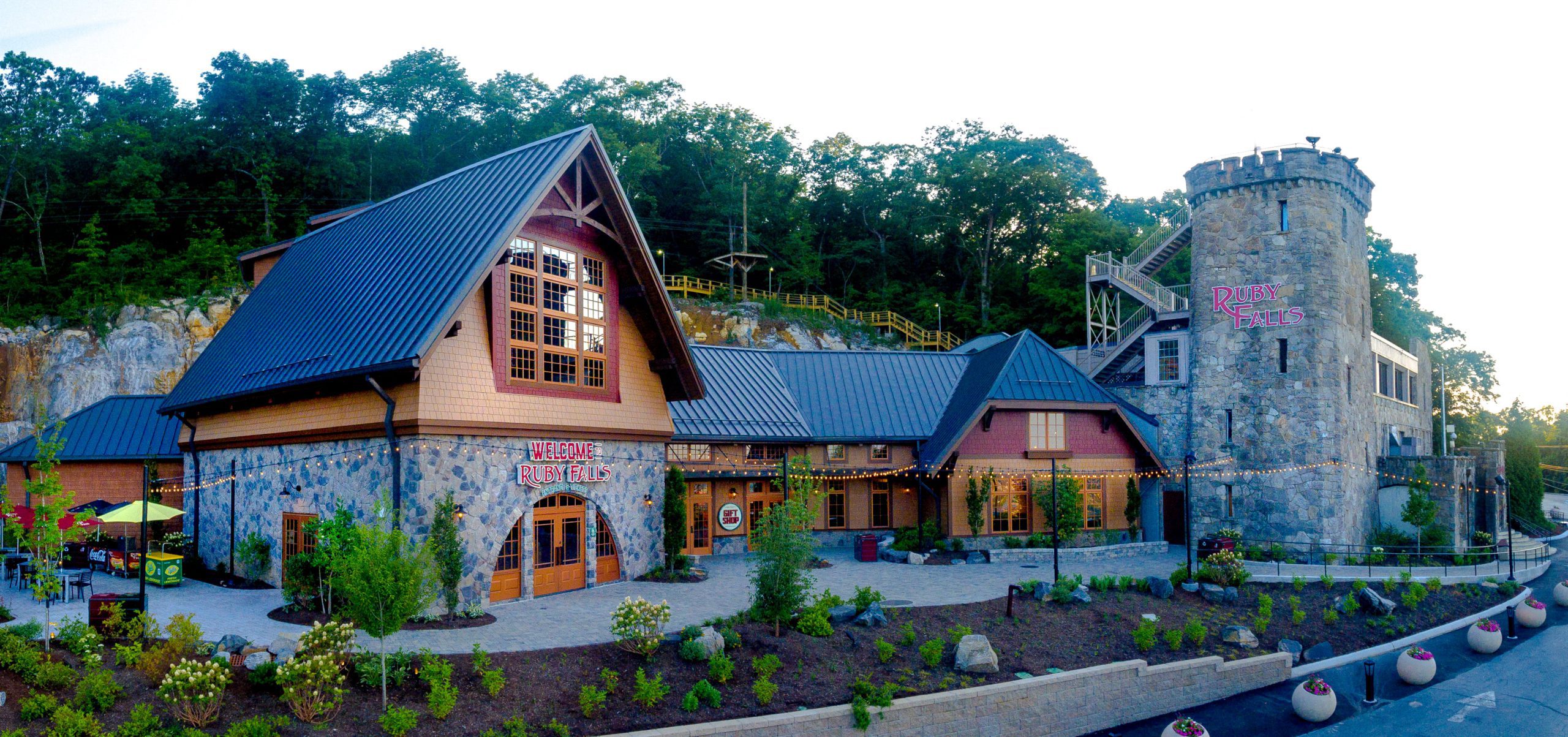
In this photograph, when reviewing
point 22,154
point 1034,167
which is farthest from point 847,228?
point 22,154

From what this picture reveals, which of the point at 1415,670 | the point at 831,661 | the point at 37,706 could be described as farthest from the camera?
the point at 1415,670

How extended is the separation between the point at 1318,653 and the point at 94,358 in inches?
1604

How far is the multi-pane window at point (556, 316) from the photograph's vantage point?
19281 millimetres

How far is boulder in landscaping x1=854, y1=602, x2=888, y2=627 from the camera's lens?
56.3 feet

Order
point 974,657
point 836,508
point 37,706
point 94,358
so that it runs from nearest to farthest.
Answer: point 37,706 → point 974,657 → point 836,508 → point 94,358

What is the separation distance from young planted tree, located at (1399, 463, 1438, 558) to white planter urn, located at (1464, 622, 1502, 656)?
11.9m

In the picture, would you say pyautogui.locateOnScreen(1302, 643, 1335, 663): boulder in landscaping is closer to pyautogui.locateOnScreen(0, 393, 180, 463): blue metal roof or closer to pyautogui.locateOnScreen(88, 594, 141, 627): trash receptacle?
pyautogui.locateOnScreen(88, 594, 141, 627): trash receptacle

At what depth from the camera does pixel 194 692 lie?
11.7m

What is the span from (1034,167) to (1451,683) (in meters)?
45.9

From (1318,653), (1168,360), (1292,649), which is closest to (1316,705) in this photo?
(1292,649)

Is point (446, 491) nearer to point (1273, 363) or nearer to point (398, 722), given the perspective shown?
point (398, 722)

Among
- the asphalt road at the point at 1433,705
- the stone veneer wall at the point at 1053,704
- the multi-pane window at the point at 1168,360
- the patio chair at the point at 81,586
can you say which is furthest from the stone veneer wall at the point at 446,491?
the multi-pane window at the point at 1168,360

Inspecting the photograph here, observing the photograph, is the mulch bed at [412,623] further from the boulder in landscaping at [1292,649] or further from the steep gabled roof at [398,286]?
the boulder in landscaping at [1292,649]

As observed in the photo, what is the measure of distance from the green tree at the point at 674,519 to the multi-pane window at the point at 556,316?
3.51 meters
